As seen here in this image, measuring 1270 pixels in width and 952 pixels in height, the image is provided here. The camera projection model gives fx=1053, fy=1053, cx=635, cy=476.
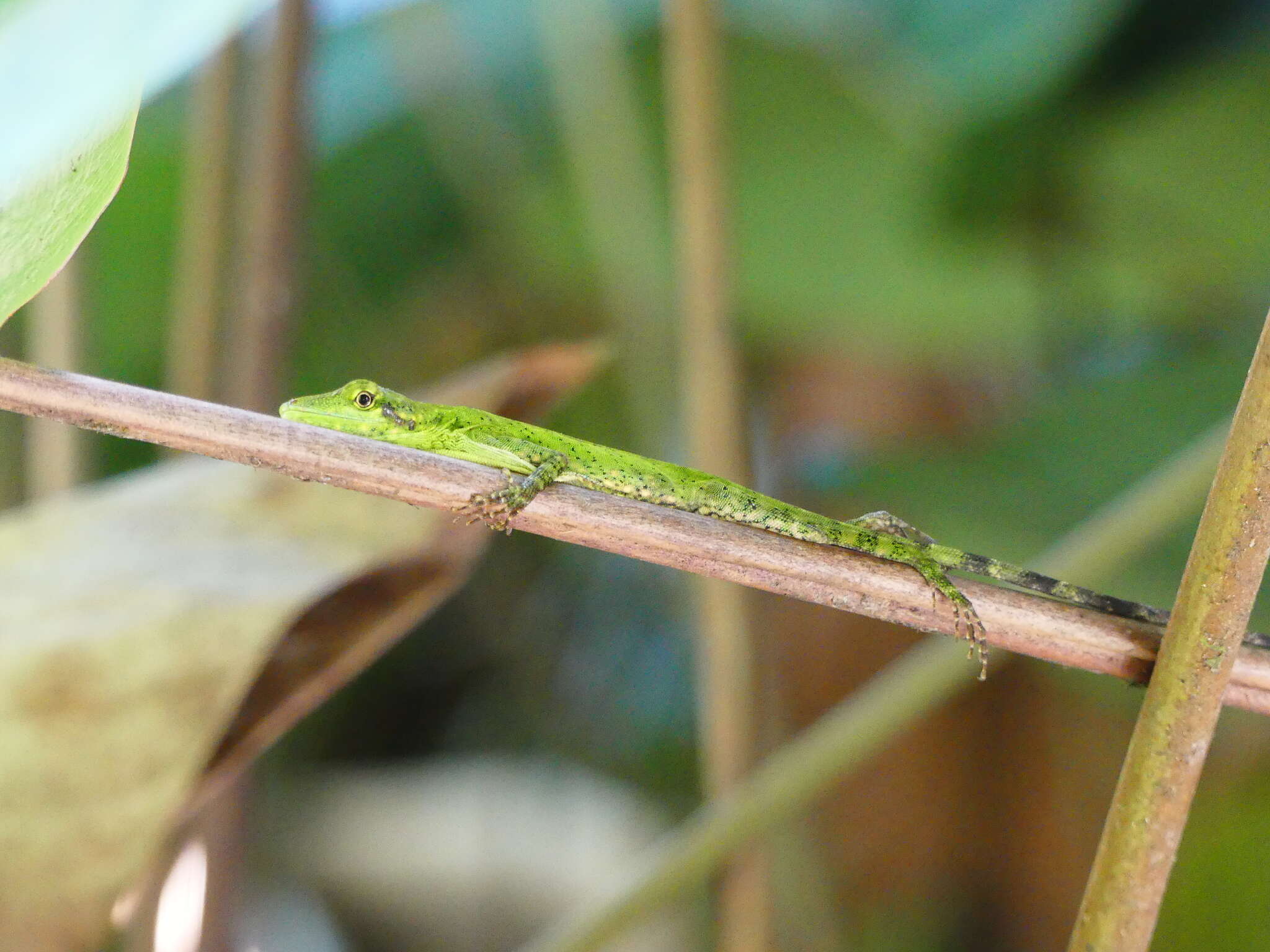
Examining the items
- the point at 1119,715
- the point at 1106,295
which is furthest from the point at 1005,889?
the point at 1106,295

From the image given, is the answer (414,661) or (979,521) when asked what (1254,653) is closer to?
(979,521)

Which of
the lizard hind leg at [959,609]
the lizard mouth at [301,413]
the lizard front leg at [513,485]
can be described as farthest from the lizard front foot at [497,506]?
the lizard mouth at [301,413]

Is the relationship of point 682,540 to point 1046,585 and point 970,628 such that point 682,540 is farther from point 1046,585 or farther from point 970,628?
point 1046,585

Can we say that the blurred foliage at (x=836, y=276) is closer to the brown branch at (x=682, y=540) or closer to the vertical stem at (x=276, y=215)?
the vertical stem at (x=276, y=215)

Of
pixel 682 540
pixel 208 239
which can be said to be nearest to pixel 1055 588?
pixel 682 540

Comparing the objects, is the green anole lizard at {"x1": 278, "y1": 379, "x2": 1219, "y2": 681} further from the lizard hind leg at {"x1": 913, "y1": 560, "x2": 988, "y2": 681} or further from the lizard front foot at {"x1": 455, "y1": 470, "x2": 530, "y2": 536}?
the lizard front foot at {"x1": 455, "y1": 470, "x2": 530, "y2": 536}

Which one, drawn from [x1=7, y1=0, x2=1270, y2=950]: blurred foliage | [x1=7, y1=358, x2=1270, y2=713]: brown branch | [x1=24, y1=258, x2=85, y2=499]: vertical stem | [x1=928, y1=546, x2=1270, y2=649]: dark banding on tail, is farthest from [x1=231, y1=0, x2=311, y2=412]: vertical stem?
[x1=928, y1=546, x2=1270, y2=649]: dark banding on tail

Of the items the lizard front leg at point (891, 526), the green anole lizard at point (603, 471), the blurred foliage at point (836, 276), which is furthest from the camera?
the blurred foliage at point (836, 276)
